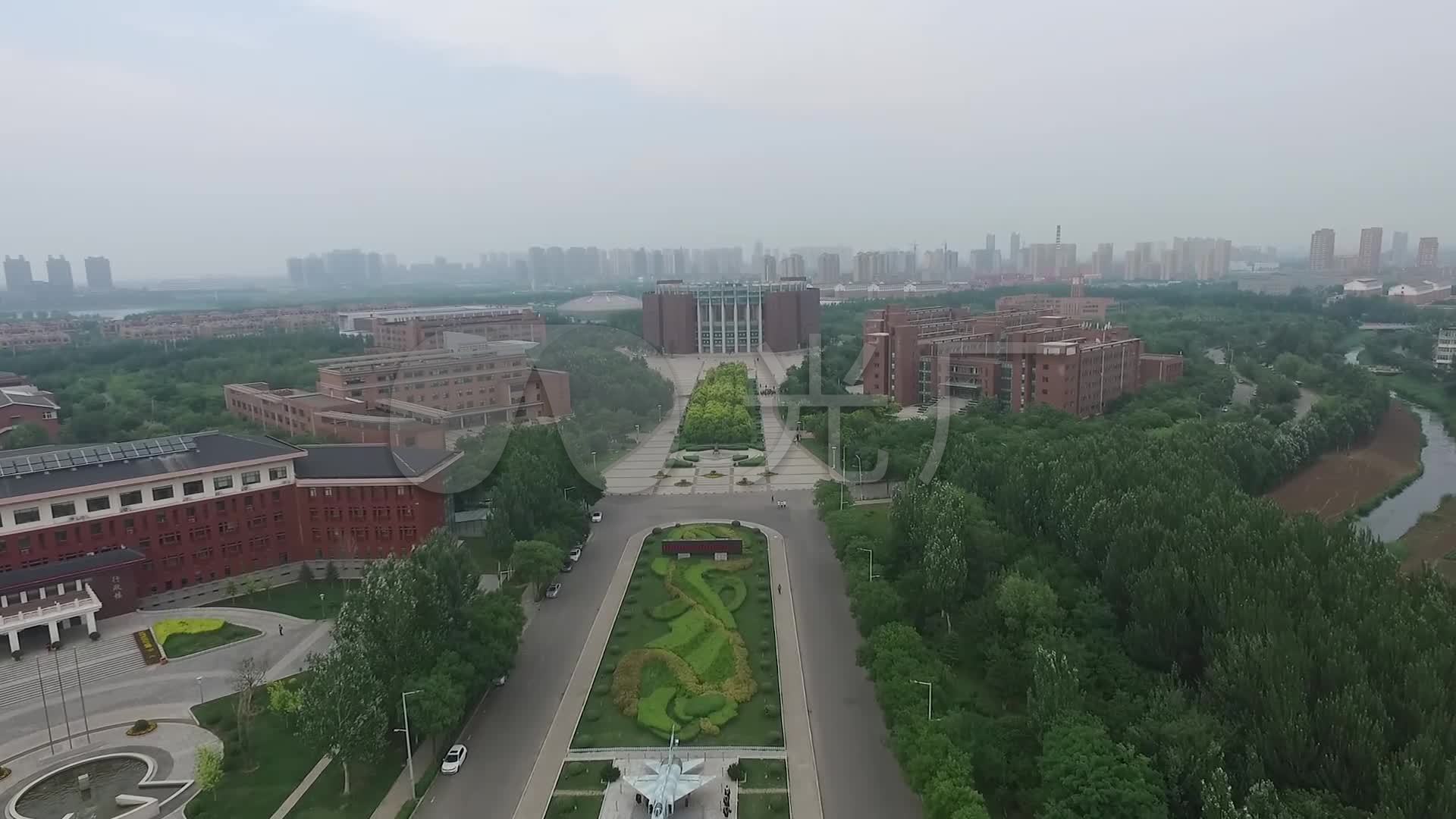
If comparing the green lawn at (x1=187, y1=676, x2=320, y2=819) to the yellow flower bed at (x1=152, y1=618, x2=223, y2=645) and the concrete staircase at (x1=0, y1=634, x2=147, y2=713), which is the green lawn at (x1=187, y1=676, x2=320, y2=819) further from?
the yellow flower bed at (x1=152, y1=618, x2=223, y2=645)

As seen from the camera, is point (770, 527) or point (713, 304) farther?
point (713, 304)

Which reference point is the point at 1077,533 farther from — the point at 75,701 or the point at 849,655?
the point at 75,701

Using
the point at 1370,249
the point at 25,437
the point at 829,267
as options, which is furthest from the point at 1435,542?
the point at 1370,249

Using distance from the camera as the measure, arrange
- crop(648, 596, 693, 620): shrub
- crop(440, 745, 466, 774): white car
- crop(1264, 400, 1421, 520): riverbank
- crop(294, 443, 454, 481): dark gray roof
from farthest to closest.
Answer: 1. crop(1264, 400, 1421, 520): riverbank
2. crop(294, 443, 454, 481): dark gray roof
3. crop(648, 596, 693, 620): shrub
4. crop(440, 745, 466, 774): white car

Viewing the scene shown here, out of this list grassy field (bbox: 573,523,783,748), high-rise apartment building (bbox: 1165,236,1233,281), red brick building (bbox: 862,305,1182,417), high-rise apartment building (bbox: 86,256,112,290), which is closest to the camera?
grassy field (bbox: 573,523,783,748)

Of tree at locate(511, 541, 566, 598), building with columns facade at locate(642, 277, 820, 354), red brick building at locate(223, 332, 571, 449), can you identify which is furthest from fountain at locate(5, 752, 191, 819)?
building with columns facade at locate(642, 277, 820, 354)

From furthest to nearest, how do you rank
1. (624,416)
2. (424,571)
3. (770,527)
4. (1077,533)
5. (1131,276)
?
1. (1131,276)
2. (624,416)
3. (770,527)
4. (1077,533)
5. (424,571)

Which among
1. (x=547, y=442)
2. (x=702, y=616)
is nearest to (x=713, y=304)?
(x=547, y=442)
